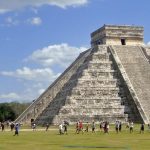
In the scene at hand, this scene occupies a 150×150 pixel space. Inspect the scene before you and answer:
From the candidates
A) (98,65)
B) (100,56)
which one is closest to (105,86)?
(98,65)

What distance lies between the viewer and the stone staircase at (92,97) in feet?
152

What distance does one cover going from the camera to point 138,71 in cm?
5091

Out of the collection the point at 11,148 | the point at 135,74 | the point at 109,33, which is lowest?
the point at 11,148

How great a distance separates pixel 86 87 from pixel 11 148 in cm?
2617

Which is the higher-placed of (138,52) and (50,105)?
(138,52)

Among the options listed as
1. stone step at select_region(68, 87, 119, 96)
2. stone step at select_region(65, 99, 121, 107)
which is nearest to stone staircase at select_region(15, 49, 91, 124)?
stone step at select_region(68, 87, 119, 96)

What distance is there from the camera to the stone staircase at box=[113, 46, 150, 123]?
47.1 meters

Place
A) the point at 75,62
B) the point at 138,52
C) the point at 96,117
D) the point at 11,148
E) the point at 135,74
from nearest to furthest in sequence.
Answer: the point at 11,148 → the point at 96,117 → the point at 135,74 → the point at 138,52 → the point at 75,62

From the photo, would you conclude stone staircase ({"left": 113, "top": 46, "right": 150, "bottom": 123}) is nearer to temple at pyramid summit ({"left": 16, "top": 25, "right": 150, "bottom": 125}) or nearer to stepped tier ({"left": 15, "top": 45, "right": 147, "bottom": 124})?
temple at pyramid summit ({"left": 16, "top": 25, "right": 150, "bottom": 125})

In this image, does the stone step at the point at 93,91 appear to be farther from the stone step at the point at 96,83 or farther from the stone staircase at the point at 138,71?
the stone staircase at the point at 138,71

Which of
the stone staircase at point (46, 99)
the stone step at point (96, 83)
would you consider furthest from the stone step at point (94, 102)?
the stone staircase at point (46, 99)

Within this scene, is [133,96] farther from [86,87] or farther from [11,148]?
[11,148]

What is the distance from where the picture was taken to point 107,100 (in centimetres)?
4744

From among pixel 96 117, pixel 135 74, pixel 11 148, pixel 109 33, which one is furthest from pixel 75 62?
pixel 11 148
